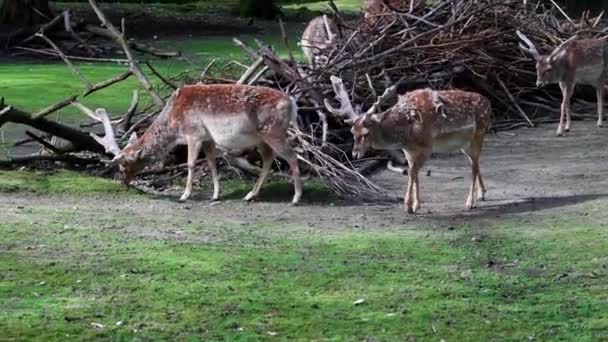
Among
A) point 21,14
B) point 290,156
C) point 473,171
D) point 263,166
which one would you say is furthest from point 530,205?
point 21,14

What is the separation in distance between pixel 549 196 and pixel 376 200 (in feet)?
5.01

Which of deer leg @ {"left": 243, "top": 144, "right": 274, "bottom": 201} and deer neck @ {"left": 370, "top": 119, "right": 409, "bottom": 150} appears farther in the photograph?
deer leg @ {"left": 243, "top": 144, "right": 274, "bottom": 201}

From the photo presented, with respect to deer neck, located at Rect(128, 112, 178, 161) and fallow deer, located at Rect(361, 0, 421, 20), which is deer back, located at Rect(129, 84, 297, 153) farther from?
fallow deer, located at Rect(361, 0, 421, 20)

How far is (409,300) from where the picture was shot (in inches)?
303

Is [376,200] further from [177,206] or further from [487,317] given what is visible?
[487,317]

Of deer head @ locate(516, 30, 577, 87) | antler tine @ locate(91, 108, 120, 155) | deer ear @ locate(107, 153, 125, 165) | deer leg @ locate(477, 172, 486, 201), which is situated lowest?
deer leg @ locate(477, 172, 486, 201)

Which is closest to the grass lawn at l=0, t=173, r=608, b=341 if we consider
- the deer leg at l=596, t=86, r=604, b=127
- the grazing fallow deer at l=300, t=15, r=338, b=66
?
the grazing fallow deer at l=300, t=15, r=338, b=66

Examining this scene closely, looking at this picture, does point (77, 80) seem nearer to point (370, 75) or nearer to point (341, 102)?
point (370, 75)

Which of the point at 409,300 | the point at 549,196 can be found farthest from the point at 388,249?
the point at 549,196

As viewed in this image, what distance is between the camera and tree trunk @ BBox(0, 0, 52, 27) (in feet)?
85.7

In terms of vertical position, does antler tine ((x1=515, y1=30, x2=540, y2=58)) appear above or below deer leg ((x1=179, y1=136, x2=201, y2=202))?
above

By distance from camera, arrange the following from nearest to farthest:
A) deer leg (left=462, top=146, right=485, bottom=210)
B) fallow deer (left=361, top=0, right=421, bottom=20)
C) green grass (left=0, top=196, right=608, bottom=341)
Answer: green grass (left=0, top=196, right=608, bottom=341)
deer leg (left=462, top=146, right=485, bottom=210)
fallow deer (left=361, top=0, right=421, bottom=20)

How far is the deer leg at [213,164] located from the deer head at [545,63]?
17.1 ft

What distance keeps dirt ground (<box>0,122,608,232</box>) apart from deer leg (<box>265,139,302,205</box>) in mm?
126
